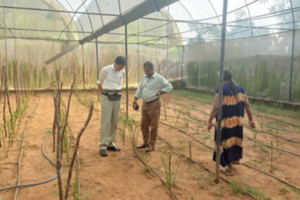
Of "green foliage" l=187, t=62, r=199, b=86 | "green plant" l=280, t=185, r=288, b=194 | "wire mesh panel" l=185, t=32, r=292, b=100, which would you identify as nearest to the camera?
"green plant" l=280, t=185, r=288, b=194

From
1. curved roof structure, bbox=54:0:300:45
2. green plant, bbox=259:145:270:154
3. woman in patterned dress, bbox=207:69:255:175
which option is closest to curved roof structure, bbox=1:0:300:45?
curved roof structure, bbox=54:0:300:45

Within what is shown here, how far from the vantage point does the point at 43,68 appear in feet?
34.3

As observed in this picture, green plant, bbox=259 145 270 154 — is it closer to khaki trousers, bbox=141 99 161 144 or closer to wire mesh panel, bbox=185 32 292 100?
khaki trousers, bbox=141 99 161 144

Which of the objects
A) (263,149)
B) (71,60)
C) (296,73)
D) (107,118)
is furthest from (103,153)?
(71,60)

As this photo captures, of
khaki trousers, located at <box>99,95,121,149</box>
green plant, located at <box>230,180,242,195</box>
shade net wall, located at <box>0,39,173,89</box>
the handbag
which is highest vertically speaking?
shade net wall, located at <box>0,39,173,89</box>

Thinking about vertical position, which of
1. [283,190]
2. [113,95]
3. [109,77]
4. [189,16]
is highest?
[189,16]

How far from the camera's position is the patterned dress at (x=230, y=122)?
2666 millimetres

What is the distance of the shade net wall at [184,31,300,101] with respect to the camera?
7.40 m

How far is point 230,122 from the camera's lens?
2.69m

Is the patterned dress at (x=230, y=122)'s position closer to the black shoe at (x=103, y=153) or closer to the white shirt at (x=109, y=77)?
the white shirt at (x=109, y=77)

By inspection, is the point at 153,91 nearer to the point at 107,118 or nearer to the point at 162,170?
the point at 107,118

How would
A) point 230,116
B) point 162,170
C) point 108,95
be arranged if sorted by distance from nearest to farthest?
1. point 230,116
2. point 162,170
3. point 108,95

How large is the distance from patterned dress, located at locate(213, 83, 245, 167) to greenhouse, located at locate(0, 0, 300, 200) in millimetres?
16

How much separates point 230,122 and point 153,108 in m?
1.14
